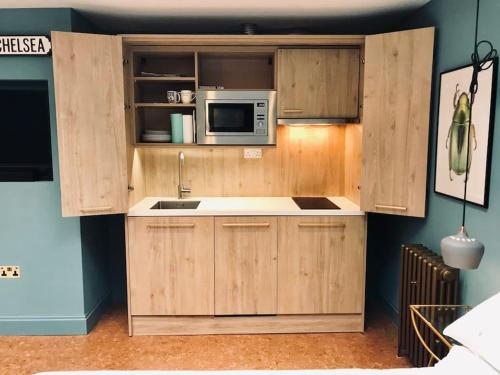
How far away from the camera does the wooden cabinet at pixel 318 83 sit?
9.66ft

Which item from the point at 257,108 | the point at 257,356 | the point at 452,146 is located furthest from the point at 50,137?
the point at 452,146

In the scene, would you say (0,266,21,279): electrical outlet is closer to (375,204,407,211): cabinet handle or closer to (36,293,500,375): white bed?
(36,293,500,375): white bed

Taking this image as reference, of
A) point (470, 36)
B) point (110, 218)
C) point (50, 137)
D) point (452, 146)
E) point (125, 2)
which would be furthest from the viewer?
point (110, 218)

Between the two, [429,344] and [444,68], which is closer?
[429,344]

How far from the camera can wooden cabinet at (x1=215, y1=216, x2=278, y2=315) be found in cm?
289

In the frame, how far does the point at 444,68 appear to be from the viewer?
2447mm

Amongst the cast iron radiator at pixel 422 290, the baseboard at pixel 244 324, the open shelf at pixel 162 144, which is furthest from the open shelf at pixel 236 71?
the baseboard at pixel 244 324

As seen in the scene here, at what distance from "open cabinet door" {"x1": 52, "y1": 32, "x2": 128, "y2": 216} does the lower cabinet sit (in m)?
0.34

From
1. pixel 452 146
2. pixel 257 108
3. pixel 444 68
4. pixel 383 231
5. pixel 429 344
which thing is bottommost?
pixel 429 344

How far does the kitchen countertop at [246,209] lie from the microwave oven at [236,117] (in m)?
0.49

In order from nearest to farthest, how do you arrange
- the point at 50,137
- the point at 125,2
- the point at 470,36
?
1. the point at 470,36
2. the point at 125,2
3. the point at 50,137

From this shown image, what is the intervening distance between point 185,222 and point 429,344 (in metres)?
1.75

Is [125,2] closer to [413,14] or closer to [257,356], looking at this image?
[413,14]

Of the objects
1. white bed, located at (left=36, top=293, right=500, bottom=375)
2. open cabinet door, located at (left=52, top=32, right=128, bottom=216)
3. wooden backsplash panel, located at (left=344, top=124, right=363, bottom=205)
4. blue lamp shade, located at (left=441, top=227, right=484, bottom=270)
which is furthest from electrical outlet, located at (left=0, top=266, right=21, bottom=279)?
blue lamp shade, located at (left=441, top=227, right=484, bottom=270)
